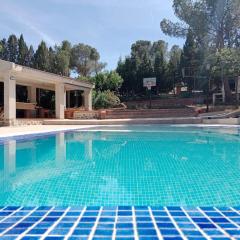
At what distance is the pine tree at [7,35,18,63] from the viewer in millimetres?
42344

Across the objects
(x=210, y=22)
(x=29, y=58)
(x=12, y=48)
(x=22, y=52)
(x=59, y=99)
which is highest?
(x=12, y=48)

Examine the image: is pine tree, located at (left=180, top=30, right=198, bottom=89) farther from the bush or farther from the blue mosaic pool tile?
the blue mosaic pool tile

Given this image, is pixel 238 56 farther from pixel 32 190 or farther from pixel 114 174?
pixel 32 190

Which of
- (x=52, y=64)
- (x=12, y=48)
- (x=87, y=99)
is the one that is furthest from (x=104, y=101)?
(x=12, y=48)

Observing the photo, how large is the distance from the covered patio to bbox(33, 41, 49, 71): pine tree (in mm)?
9040

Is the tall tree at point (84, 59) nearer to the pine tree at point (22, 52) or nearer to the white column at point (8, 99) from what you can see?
the pine tree at point (22, 52)

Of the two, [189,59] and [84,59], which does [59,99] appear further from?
[84,59]

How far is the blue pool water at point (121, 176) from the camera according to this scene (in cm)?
410

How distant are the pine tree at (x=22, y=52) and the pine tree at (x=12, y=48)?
3.29 ft

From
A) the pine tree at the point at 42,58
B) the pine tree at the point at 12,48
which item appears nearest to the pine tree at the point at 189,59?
the pine tree at the point at 42,58

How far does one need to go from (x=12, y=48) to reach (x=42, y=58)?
24.2 feet

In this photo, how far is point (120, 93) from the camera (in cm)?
3812

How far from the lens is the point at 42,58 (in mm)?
38344

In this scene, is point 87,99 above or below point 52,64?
below
